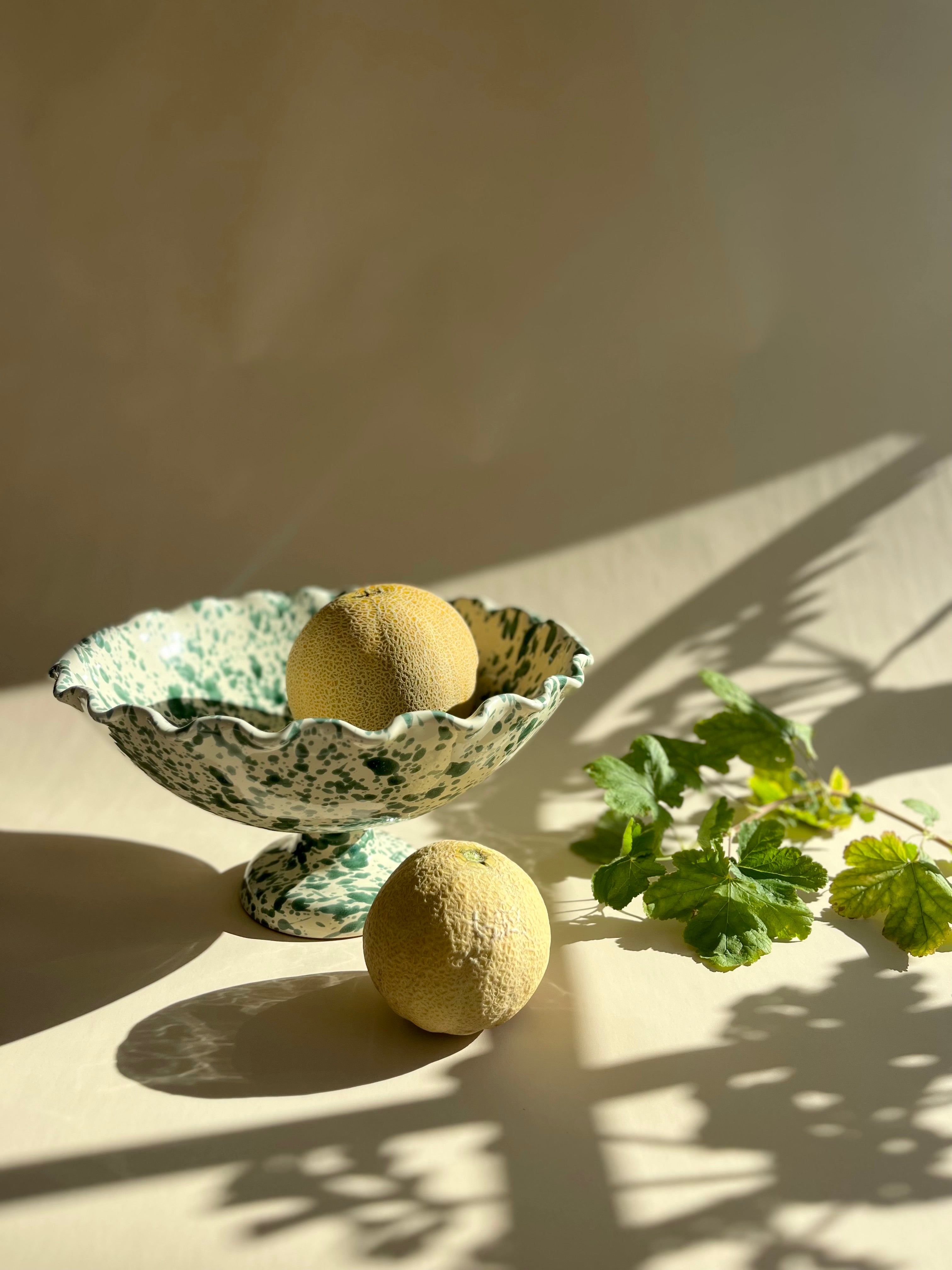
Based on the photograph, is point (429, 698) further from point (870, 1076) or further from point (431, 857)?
point (870, 1076)

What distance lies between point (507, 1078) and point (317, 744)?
Answer: 0.44 metres

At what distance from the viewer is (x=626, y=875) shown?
166cm

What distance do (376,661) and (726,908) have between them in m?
0.57

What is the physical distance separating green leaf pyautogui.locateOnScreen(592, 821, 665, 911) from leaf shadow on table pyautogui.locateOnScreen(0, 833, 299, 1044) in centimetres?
45

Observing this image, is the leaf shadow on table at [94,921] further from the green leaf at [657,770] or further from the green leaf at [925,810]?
the green leaf at [925,810]

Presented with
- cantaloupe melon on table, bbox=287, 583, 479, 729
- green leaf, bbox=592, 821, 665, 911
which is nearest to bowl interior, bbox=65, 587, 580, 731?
cantaloupe melon on table, bbox=287, 583, 479, 729

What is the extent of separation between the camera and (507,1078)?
137 cm

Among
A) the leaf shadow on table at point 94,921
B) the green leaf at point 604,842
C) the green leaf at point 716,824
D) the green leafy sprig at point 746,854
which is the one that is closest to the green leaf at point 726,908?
the green leafy sprig at point 746,854

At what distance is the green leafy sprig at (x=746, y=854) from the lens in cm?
158

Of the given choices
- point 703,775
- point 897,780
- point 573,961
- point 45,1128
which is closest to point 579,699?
point 703,775

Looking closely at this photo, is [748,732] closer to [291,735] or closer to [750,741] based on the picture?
[750,741]

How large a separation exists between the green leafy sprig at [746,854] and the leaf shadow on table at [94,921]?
526 mm

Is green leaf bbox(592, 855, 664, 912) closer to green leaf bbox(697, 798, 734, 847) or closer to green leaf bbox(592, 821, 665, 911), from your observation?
green leaf bbox(592, 821, 665, 911)

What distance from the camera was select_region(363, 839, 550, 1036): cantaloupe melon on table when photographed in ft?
4.34
